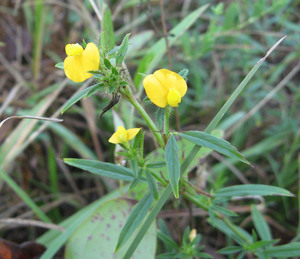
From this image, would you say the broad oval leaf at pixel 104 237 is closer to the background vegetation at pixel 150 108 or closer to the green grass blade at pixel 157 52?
the background vegetation at pixel 150 108

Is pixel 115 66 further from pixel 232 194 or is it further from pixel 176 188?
pixel 232 194

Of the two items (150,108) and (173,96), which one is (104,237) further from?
(150,108)

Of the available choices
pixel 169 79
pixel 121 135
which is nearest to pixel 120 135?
pixel 121 135

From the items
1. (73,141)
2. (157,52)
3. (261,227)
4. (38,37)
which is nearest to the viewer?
(261,227)

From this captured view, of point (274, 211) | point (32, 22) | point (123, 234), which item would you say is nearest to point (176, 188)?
point (123, 234)

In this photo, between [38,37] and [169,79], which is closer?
[169,79]

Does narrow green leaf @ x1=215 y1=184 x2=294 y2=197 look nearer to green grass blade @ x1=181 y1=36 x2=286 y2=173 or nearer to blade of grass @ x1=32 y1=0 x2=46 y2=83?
green grass blade @ x1=181 y1=36 x2=286 y2=173
